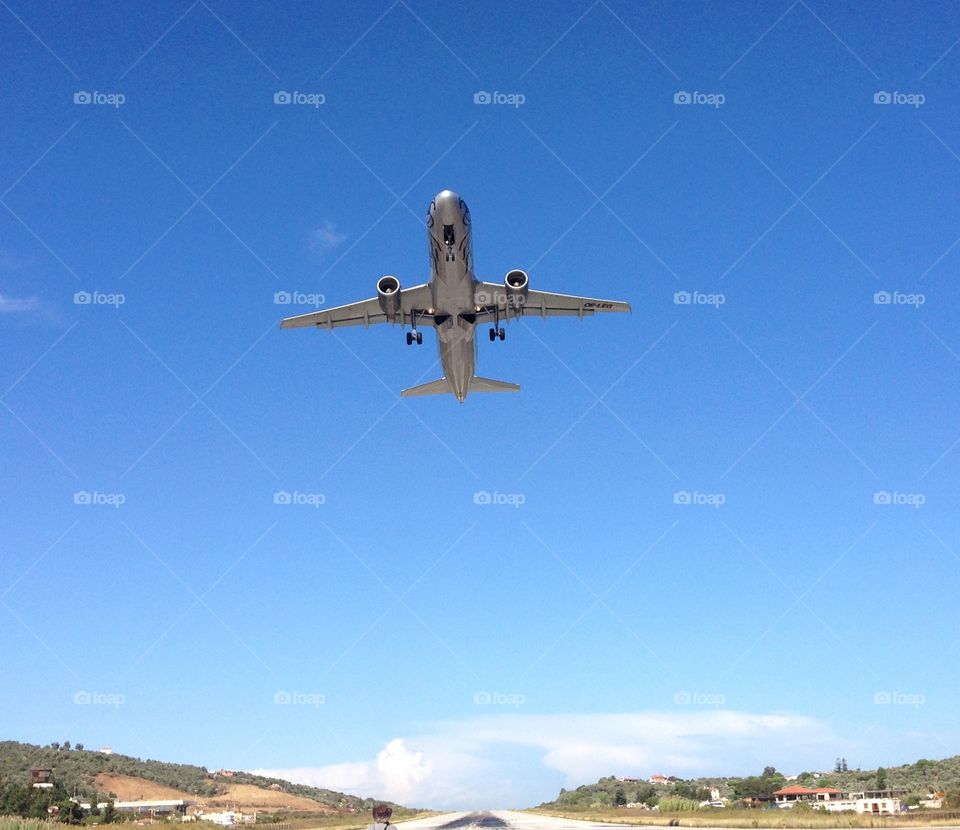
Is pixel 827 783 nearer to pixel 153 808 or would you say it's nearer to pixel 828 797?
pixel 828 797

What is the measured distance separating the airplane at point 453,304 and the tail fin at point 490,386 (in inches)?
34.4

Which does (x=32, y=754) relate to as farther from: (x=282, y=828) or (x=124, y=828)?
(x=124, y=828)

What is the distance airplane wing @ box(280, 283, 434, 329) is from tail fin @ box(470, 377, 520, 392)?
22.0 feet

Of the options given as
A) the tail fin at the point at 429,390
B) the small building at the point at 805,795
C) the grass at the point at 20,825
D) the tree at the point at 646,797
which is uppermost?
the tail fin at the point at 429,390

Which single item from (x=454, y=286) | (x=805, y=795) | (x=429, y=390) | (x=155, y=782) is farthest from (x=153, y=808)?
(x=454, y=286)

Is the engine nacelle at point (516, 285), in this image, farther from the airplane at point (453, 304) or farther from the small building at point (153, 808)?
→ the small building at point (153, 808)

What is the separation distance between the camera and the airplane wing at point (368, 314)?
41.8 meters

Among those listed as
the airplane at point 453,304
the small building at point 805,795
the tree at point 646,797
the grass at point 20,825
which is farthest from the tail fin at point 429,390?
the tree at point 646,797

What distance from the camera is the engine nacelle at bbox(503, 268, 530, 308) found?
40875 mm

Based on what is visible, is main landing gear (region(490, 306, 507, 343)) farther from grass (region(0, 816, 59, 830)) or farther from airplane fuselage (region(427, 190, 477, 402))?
grass (region(0, 816, 59, 830))

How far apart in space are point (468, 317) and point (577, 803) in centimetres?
10616

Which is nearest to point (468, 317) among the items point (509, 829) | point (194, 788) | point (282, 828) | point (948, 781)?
point (509, 829)

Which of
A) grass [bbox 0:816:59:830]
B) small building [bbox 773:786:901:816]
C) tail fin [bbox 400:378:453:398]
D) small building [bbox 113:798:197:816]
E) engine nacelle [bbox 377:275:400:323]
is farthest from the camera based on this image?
small building [bbox 113:798:197:816]

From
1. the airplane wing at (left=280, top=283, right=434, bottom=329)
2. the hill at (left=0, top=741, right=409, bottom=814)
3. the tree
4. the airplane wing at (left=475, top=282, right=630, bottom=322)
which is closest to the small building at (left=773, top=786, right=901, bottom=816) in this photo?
the tree
